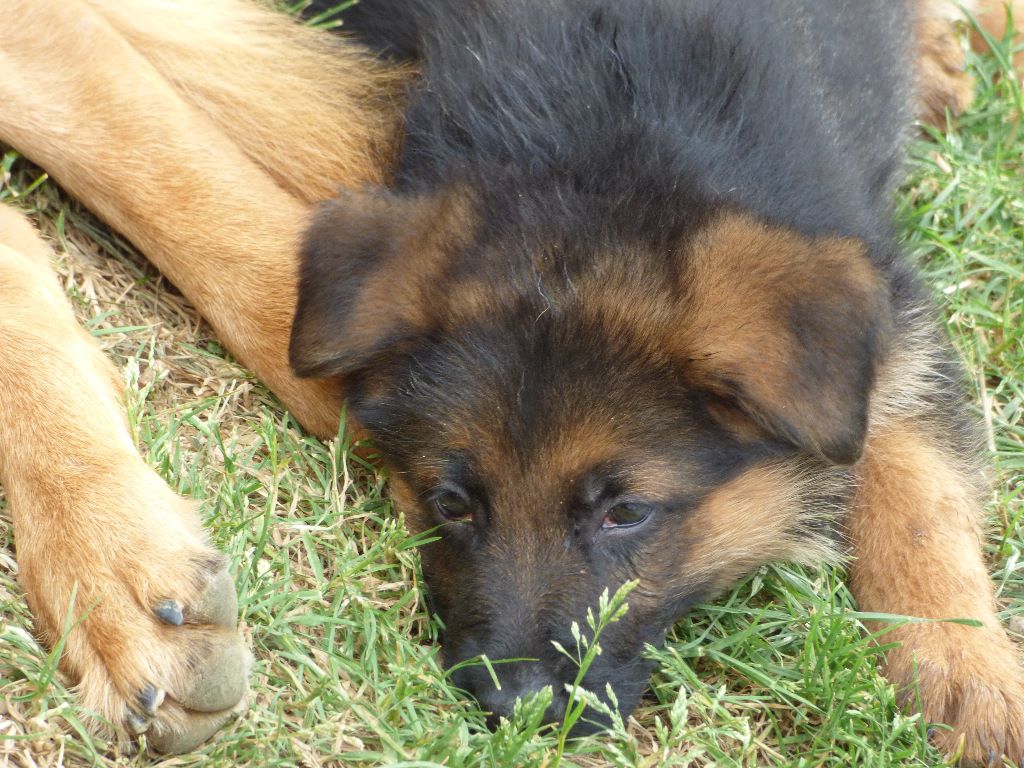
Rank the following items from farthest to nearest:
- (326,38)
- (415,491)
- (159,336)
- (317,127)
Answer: (326,38) → (317,127) → (159,336) → (415,491)

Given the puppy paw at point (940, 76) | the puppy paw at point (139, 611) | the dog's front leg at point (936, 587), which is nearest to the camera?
the puppy paw at point (139, 611)

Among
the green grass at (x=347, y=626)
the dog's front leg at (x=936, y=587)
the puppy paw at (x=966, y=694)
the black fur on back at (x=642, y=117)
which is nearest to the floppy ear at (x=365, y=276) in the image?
the black fur on back at (x=642, y=117)

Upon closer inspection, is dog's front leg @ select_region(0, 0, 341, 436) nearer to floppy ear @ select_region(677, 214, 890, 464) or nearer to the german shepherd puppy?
the german shepherd puppy

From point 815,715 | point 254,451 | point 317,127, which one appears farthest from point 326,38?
point 815,715

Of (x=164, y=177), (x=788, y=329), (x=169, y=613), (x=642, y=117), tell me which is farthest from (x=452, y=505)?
(x=164, y=177)

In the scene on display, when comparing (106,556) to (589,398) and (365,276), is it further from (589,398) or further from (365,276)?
(589,398)

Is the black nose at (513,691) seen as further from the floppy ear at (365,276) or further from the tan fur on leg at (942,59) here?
the tan fur on leg at (942,59)

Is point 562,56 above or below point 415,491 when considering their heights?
above

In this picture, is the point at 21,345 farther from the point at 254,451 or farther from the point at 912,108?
the point at 912,108
